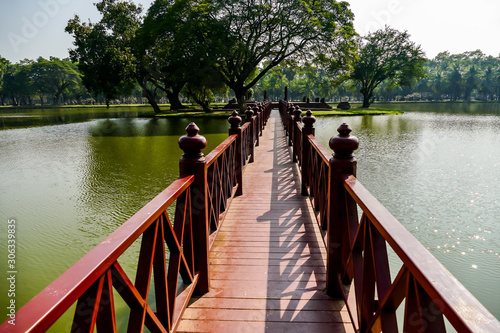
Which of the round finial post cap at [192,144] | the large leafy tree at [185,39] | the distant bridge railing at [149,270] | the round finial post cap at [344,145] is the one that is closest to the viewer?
the distant bridge railing at [149,270]

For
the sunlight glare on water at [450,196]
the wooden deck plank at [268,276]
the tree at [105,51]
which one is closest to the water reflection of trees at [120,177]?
the wooden deck plank at [268,276]

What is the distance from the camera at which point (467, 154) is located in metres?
11.9

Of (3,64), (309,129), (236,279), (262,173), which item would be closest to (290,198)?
(309,129)

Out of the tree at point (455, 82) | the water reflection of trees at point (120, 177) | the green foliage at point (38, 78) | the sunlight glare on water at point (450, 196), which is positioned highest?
the green foliage at point (38, 78)

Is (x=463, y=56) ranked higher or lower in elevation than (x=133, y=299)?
higher

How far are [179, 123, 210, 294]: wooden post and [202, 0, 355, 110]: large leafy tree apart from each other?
24138 millimetres

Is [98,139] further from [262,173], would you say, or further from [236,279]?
[236,279]

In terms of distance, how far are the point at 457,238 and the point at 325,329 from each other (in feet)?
15.2

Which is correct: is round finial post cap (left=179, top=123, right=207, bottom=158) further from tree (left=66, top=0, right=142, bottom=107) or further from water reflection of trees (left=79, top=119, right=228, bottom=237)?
tree (left=66, top=0, right=142, bottom=107)

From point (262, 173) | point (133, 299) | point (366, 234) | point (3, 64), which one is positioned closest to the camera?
point (133, 299)

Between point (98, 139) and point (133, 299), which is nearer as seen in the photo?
point (133, 299)

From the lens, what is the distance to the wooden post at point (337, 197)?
2.26 metres

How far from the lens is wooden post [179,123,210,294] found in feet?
7.92

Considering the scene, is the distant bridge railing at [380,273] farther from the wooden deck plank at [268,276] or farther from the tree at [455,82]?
the tree at [455,82]
